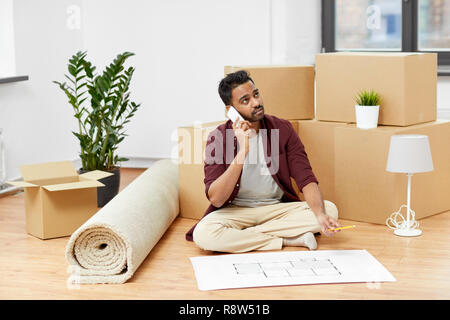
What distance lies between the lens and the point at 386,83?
3.37 metres

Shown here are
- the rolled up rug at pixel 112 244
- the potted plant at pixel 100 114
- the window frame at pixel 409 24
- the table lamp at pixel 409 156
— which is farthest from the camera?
the window frame at pixel 409 24

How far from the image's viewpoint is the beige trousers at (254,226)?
2913 millimetres

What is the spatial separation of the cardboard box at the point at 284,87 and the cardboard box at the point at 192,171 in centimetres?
34

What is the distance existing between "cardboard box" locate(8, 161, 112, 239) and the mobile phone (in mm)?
743

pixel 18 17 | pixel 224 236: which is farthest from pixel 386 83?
pixel 18 17

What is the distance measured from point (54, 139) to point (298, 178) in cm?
234

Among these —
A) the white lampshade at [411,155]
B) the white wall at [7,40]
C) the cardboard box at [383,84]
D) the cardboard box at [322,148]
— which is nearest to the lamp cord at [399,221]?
the white lampshade at [411,155]

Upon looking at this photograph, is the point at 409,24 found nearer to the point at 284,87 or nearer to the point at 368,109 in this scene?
the point at 284,87

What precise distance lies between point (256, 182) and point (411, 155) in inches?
28.3

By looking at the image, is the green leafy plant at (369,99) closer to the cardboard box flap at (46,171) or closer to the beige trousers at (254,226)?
the beige trousers at (254,226)

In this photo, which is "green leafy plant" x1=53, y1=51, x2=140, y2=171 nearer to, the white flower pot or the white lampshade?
the white flower pot

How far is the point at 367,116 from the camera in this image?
3348 millimetres

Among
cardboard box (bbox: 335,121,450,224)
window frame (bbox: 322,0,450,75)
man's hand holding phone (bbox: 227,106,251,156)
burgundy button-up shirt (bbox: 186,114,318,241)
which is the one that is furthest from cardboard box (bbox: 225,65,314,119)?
window frame (bbox: 322,0,450,75)
